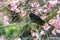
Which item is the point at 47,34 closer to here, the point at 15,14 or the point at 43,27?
the point at 43,27

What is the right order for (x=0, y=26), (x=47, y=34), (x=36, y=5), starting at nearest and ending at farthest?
(x=0, y=26), (x=47, y=34), (x=36, y=5)

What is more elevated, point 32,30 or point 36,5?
point 36,5

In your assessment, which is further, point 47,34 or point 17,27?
point 47,34

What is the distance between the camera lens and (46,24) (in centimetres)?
204

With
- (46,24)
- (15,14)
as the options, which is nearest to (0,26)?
(15,14)

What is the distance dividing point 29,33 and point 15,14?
0.88ft

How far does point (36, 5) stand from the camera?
2.34m

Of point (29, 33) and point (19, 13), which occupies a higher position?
point (19, 13)

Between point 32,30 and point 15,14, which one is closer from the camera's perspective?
point 32,30

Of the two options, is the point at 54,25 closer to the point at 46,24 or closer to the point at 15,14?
the point at 46,24

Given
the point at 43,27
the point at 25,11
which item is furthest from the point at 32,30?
the point at 25,11

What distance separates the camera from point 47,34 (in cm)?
219

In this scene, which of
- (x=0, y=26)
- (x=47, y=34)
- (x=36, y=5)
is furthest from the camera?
(x=36, y=5)

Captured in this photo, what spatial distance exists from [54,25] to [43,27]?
0.39ft
